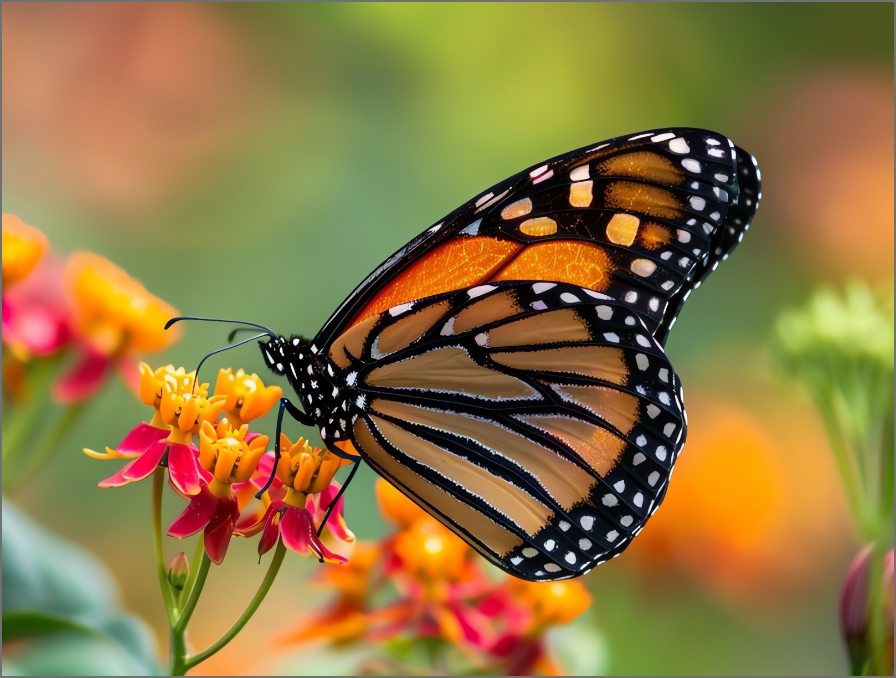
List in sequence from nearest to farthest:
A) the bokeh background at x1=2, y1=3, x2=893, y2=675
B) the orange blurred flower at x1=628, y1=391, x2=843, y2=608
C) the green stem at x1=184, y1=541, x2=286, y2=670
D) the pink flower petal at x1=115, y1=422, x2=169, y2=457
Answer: the green stem at x1=184, y1=541, x2=286, y2=670 → the pink flower petal at x1=115, y1=422, x2=169, y2=457 → the orange blurred flower at x1=628, y1=391, x2=843, y2=608 → the bokeh background at x1=2, y1=3, x2=893, y2=675

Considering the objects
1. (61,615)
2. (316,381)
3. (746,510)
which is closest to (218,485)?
(316,381)

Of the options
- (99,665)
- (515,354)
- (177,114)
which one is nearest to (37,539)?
(99,665)

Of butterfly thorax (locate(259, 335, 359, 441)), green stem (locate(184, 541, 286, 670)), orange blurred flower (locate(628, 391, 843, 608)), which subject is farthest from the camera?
orange blurred flower (locate(628, 391, 843, 608))

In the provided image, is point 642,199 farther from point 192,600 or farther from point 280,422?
point 192,600

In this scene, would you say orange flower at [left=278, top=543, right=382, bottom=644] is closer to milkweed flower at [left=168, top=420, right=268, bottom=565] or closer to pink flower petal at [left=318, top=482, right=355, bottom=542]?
pink flower petal at [left=318, top=482, right=355, bottom=542]

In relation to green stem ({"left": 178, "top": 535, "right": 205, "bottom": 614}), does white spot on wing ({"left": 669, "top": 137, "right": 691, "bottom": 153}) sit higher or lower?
higher

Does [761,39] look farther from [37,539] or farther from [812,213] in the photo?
[37,539]

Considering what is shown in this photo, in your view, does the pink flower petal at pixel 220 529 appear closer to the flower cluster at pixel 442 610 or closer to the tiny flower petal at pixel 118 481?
the tiny flower petal at pixel 118 481

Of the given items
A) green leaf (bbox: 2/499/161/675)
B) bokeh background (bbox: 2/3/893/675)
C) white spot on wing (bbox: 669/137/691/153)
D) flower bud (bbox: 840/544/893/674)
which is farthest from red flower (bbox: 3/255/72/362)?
flower bud (bbox: 840/544/893/674)
